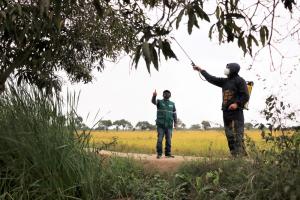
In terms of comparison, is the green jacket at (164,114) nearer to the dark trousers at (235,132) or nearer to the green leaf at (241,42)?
the dark trousers at (235,132)

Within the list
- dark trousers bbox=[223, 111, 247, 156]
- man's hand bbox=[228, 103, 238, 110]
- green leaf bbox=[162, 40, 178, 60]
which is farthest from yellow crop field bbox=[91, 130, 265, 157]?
green leaf bbox=[162, 40, 178, 60]

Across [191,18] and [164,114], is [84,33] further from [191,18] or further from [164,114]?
[191,18]

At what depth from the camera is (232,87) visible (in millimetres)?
9898

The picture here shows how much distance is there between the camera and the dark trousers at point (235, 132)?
26.0 feet

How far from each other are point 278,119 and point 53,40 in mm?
3794

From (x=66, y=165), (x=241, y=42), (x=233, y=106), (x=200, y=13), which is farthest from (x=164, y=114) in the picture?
(x=200, y=13)

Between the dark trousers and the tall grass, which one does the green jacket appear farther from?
the tall grass

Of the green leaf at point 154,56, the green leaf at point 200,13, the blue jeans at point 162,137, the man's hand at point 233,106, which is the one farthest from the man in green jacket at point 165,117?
the green leaf at point 154,56

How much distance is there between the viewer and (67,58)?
13.2 meters

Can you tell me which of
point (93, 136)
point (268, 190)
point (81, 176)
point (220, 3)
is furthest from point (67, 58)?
point (220, 3)

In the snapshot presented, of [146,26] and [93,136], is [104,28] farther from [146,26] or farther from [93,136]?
[146,26]

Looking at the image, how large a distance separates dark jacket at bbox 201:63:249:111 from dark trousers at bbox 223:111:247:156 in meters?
0.14

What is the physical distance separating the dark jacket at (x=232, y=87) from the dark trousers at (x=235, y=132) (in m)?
0.14

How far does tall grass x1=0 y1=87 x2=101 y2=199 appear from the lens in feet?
20.3
